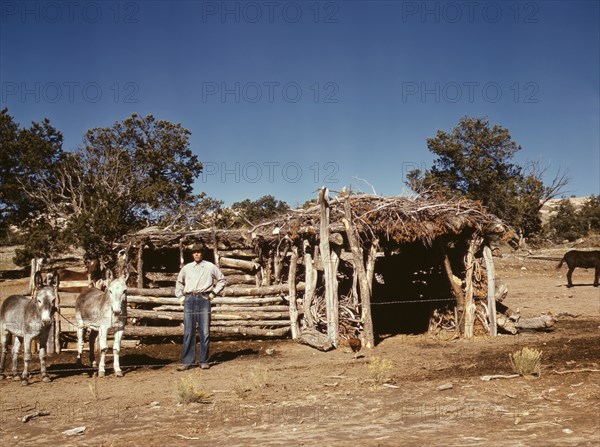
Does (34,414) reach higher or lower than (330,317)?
lower

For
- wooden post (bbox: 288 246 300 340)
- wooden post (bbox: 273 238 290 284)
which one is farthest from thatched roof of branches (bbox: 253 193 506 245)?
wooden post (bbox: 273 238 290 284)

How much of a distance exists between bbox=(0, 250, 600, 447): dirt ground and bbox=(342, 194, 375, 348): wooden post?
1.73ft

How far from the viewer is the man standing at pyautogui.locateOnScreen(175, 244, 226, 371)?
9703 millimetres

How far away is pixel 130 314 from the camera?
13.1 metres

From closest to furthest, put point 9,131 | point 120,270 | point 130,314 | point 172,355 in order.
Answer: point 172,355, point 130,314, point 120,270, point 9,131

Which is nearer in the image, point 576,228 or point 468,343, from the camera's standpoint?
point 468,343

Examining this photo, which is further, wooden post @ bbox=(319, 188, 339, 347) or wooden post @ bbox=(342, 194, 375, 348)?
wooden post @ bbox=(319, 188, 339, 347)

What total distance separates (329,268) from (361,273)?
76 cm

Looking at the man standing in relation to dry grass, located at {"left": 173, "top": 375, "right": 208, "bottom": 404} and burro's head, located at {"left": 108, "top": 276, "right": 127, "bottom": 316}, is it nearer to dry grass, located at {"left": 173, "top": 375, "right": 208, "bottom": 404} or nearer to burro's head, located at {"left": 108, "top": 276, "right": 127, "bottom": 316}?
burro's head, located at {"left": 108, "top": 276, "right": 127, "bottom": 316}

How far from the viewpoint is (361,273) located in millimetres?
11477

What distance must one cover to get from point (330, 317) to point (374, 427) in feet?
18.4

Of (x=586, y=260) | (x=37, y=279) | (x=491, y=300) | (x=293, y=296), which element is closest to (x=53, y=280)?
(x=37, y=279)

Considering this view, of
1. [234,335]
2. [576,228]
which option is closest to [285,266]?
[234,335]

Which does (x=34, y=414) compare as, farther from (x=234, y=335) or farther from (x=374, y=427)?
(x=234, y=335)
